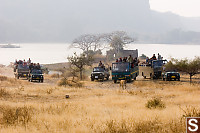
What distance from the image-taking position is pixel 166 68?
104 ft

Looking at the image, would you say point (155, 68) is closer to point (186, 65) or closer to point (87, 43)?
point (186, 65)

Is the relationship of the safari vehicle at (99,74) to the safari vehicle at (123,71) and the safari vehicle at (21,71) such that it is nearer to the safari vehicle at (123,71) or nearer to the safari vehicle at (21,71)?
the safari vehicle at (123,71)

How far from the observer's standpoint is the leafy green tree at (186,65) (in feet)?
97.1

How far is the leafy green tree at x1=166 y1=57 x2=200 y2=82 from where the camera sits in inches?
1165

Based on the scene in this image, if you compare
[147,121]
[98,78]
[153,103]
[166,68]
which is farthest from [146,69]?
[147,121]

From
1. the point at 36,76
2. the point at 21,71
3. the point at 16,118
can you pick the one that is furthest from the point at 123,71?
the point at 16,118

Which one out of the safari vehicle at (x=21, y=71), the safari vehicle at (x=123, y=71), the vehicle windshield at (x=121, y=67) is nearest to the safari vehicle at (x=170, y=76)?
the safari vehicle at (x=123, y=71)

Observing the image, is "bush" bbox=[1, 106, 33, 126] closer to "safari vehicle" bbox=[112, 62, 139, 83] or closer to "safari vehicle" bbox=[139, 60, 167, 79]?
"safari vehicle" bbox=[112, 62, 139, 83]

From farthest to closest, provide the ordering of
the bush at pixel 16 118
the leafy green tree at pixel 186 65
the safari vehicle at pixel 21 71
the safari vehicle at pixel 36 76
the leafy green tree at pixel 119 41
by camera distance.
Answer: the leafy green tree at pixel 119 41, the safari vehicle at pixel 21 71, the safari vehicle at pixel 36 76, the leafy green tree at pixel 186 65, the bush at pixel 16 118

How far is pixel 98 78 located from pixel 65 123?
Result: 2559 cm

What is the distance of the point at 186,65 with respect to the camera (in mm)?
30000

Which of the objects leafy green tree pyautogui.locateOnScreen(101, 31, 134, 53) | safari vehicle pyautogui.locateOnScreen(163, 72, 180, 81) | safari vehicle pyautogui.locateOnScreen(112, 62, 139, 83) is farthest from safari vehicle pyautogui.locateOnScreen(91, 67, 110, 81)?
leafy green tree pyautogui.locateOnScreen(101, 31, 134, 53)

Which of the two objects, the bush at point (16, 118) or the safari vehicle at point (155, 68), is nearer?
the bush at point (16, 118)

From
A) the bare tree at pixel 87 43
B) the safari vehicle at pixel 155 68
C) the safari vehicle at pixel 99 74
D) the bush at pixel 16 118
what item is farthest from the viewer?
the bare tree at pixel 87 43
